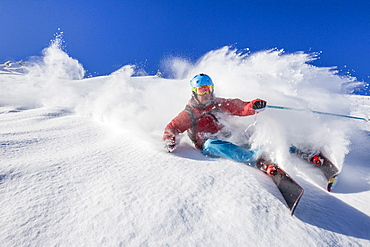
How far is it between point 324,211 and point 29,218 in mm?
2321

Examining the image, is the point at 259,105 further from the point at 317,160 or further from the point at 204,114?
the point at 317,160

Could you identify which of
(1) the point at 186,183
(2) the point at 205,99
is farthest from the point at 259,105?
(1) the point at 186,183

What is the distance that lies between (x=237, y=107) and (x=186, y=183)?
206cm

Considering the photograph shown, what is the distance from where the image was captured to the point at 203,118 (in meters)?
3.67

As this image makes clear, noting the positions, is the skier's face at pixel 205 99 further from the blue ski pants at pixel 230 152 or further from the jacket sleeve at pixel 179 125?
the blue ski pants at pixel 230 152

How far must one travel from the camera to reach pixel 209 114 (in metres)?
3.70

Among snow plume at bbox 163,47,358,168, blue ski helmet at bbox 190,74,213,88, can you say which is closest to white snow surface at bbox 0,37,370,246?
snow plume at bbox 163,47,358,168

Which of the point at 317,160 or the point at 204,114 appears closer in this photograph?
the point at 317,160

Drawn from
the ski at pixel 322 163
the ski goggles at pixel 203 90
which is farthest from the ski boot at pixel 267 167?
the ski goggles at pixel 203 90

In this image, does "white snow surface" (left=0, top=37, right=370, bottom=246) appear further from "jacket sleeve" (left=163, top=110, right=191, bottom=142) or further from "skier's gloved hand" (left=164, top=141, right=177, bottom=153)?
"jacket sleeve" (left=163, top=110, right=191, bottom=142)

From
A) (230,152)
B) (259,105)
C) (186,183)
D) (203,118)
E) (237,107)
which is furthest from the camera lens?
(203,118)

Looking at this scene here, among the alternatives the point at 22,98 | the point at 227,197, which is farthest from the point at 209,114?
the point at 22,98

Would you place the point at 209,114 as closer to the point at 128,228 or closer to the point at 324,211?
the point at 324,211

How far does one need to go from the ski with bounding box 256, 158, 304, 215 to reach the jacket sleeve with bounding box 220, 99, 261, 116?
41.0 inches
